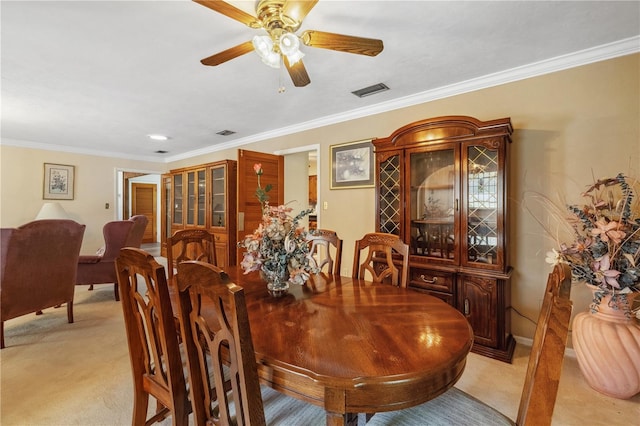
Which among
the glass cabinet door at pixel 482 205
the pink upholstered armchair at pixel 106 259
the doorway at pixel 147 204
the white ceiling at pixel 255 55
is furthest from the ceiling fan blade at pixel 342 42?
the doorway at pixel 147 204

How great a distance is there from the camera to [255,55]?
2.26 m

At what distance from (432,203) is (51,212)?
6058 millimetres

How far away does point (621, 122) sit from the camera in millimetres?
2133

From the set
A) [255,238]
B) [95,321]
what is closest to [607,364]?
[255,238]

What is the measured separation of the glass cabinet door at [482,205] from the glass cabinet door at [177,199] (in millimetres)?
4697

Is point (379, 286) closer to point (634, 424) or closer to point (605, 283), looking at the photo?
point (605, 283)

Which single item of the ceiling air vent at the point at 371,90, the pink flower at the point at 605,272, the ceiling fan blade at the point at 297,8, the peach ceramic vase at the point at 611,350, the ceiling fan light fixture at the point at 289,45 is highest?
the ceiling air vent at the point at 371,90

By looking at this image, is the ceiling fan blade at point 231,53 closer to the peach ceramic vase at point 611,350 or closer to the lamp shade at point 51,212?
the peach ceramic vase at point 611,350

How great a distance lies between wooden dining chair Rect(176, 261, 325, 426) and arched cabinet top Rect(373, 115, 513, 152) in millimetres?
2301

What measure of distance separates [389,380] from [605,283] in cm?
195

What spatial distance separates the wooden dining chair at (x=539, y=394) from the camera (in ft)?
2.65

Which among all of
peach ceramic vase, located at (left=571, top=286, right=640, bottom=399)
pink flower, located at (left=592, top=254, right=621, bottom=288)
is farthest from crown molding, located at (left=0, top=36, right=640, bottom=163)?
peach ceramic vase, located at (left=571, top=286, right=640, bottom=399)

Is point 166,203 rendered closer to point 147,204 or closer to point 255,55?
point 147,204

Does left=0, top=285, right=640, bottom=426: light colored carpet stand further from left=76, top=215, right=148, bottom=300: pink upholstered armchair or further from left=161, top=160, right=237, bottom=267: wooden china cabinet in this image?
left=161, top=160, right=237, bottom=267: wooden china cabinet
